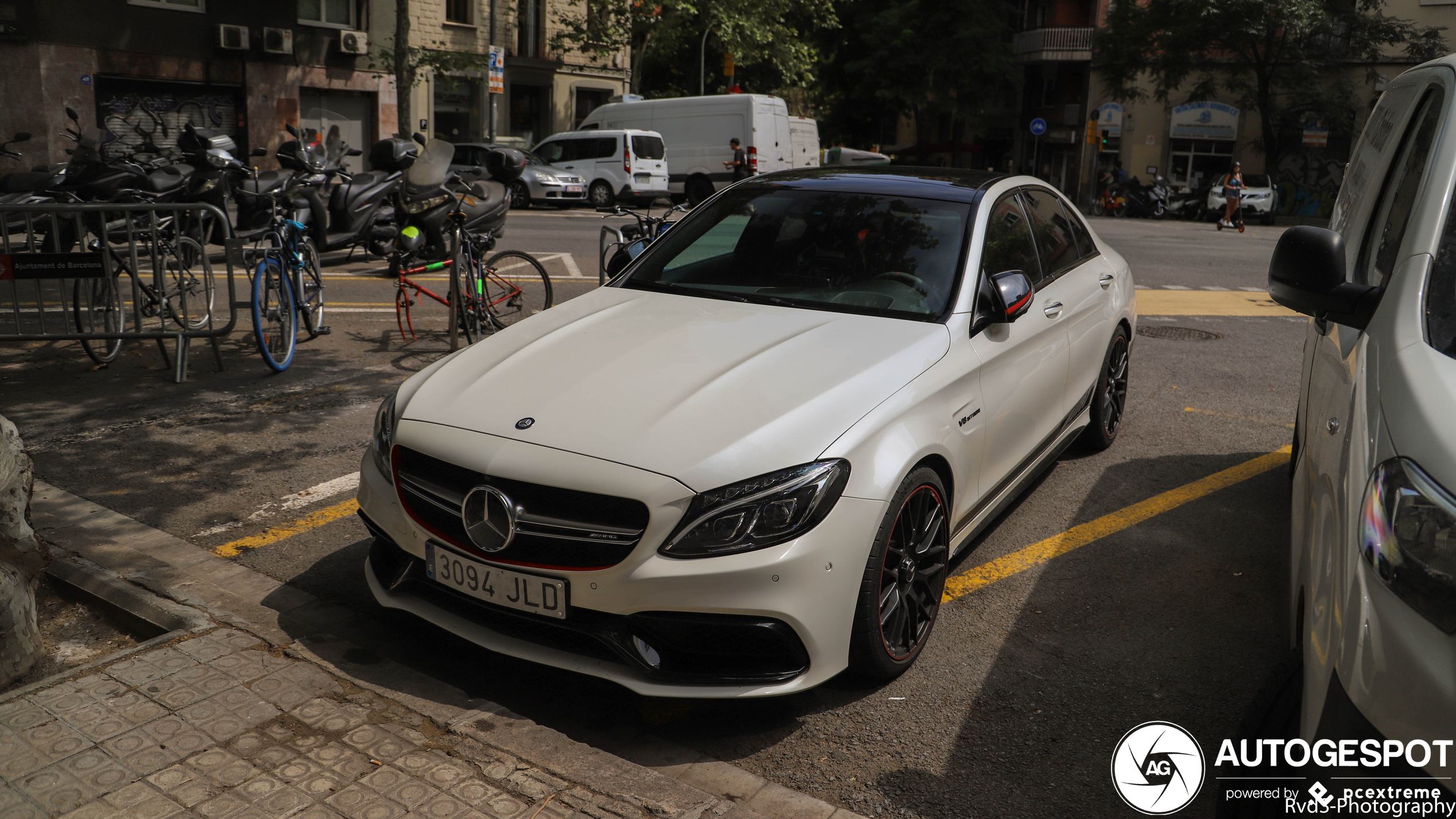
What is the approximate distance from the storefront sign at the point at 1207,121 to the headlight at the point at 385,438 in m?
43.9

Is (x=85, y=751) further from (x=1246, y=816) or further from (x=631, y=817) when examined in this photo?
(x=1246, y=816)

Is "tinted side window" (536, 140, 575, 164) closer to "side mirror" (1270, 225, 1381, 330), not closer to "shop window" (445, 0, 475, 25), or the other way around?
"shop window" (445, 0, 475, 25)

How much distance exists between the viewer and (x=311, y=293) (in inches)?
329

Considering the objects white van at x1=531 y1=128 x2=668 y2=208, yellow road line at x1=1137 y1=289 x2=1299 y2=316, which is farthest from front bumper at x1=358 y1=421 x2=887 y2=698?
white van at x1=531 y1=128 x2=668 y2=208

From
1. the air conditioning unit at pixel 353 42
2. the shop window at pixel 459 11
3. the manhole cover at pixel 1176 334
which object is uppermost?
the shop window at pixel 459 11

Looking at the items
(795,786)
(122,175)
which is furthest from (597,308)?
(122,175)

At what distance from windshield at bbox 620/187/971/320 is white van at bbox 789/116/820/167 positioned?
1053 inches

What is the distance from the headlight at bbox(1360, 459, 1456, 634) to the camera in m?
1.81

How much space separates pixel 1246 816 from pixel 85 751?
285cm

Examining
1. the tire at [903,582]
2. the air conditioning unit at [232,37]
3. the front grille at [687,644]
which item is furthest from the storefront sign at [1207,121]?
the front grille at [687,644]

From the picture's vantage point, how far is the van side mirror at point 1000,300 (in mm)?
4148

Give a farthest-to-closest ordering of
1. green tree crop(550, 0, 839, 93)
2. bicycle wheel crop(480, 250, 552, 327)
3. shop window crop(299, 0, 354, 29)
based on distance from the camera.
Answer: green tree crop(550, 0, 839, 93), shop window crop(299, 0, 354, 29), bicycle wheel crop(480, 250, 552, 327)

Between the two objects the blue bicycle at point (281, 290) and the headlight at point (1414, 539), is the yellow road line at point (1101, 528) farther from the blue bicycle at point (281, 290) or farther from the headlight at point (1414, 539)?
the blue bicycle at point (281, 290)

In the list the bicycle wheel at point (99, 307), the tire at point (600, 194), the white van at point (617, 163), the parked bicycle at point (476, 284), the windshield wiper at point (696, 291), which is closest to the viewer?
the windshield wiper at point (696, 291)
